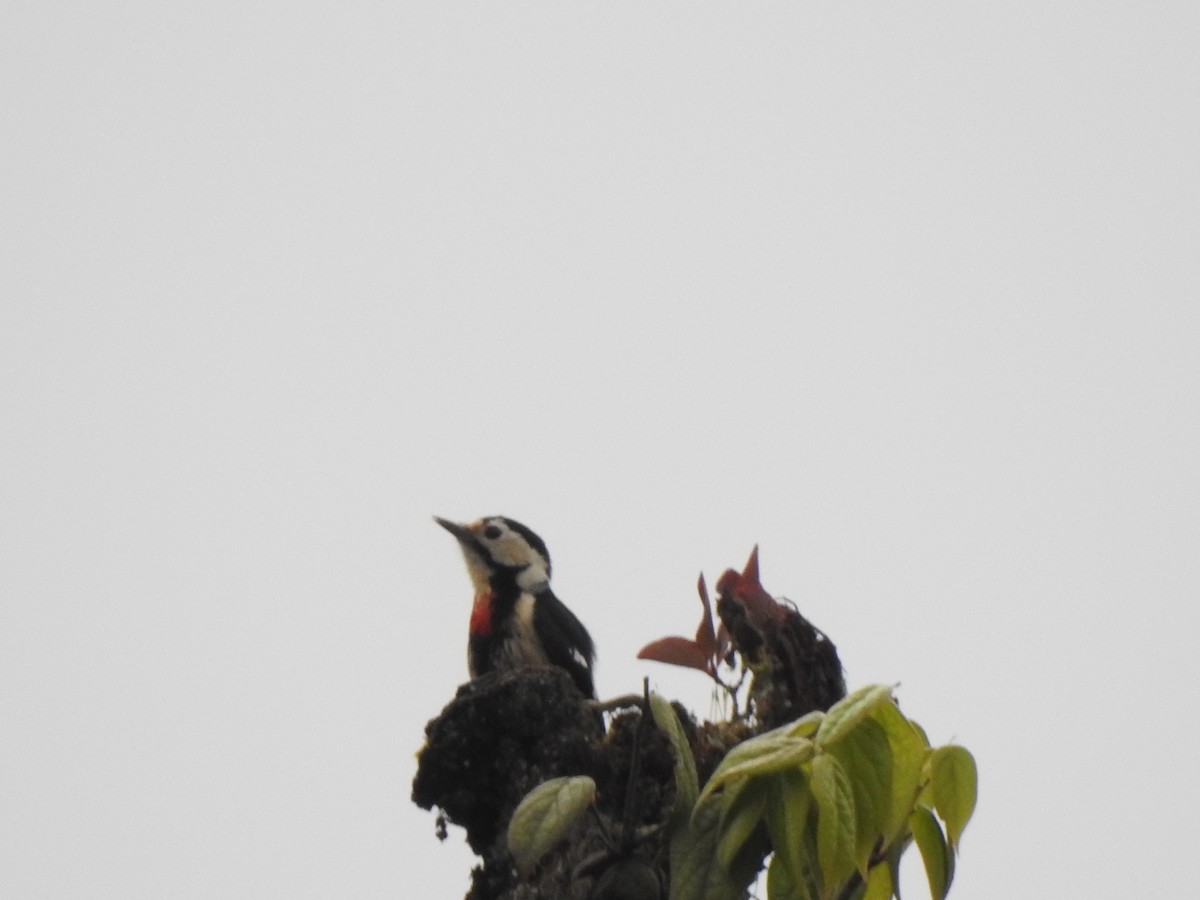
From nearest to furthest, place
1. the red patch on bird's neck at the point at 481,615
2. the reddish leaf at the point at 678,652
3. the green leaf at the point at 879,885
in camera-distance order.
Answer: the green leaf at the point at 879,885 < the reddish leaf at the point at 678,652 < the red patch on bird's neck at the point at 481,615

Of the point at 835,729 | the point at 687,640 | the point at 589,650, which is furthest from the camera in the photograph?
the point at 589,650

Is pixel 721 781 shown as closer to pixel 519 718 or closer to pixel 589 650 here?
pixel 519 718

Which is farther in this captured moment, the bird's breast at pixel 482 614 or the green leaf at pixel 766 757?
the bird's breast at pixel 482 614

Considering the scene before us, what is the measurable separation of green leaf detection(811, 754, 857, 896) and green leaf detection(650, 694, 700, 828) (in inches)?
12.1

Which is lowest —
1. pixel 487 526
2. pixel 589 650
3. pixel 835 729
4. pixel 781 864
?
pixel 781 864

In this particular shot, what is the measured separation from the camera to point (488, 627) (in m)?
5.99

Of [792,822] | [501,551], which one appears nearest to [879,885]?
[792,822]

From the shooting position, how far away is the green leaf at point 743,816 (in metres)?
2.81

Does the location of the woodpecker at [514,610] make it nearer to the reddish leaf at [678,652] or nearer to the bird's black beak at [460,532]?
the bird's black beak at [460,532]

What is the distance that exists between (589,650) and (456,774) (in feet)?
8.62

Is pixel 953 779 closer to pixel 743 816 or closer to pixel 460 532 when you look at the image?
pixel 743 816

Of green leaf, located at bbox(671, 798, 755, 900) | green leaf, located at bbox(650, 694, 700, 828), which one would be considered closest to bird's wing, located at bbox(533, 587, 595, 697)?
green leaf, located at bbox(650, 694, 700, 828)


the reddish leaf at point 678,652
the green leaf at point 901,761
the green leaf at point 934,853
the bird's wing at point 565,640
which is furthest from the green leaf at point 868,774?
the bird's wing at point 565,640

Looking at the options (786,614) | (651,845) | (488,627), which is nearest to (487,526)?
(488,627)
